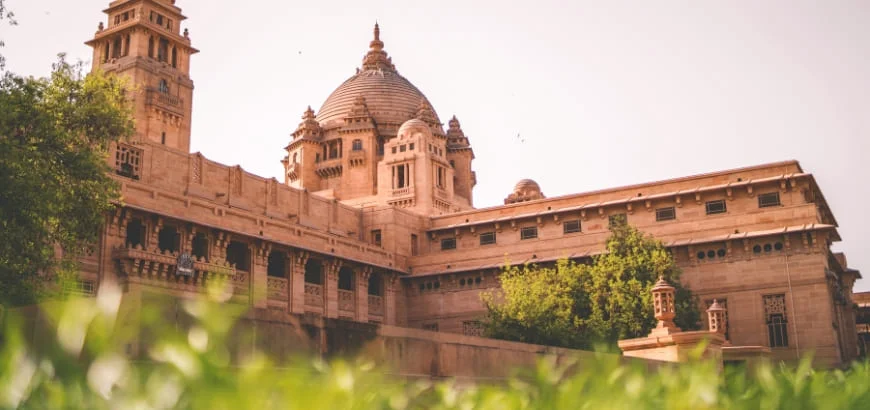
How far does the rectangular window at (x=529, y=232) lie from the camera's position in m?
45.7

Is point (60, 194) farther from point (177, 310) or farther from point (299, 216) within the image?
point (299, 216)

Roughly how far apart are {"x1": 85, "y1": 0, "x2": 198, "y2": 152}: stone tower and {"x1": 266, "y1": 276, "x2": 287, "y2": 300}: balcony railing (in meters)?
19.8

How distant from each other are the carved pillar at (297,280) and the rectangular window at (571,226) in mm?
13526

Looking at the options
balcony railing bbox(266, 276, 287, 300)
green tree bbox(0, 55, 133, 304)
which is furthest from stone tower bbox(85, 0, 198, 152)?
green tree bbox(0, 55, 133, 304)

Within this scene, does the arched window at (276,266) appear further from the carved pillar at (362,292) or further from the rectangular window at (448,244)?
the rectangular window at (448,244)

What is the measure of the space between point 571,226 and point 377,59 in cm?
4651

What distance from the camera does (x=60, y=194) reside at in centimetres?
2197

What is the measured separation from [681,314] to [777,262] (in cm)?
596

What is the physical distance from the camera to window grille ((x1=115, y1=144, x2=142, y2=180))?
114 feet

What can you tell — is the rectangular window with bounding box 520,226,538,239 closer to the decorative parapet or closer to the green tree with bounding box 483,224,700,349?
the green tree with bounding box 483,224,700,349

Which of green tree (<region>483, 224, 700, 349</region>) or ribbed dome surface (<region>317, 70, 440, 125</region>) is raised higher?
ribbed dome surface (<region>317, 70, 440, 125</region>)

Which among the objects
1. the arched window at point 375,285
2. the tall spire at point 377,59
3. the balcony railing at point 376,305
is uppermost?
the tall spire at point 377,59

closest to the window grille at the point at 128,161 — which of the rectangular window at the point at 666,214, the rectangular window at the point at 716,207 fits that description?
the rectangular window at the point at 666,214

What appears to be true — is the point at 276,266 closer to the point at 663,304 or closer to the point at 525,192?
the point at 663,304
